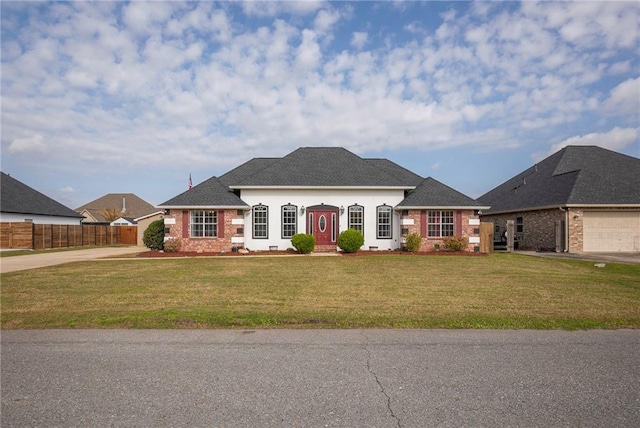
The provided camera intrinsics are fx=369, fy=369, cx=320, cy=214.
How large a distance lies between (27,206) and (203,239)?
68.8 feet

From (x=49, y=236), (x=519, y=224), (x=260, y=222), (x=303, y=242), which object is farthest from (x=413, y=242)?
(x=49, y=236)

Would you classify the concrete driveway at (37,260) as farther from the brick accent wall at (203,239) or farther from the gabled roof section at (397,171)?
the gabled roof section at (397,171)

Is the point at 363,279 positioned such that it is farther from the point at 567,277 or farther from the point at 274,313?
the point at 567,277

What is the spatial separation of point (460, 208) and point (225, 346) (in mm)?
18471

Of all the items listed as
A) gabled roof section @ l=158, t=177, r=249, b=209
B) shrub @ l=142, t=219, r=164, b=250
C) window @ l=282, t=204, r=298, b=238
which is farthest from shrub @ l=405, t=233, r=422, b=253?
shrub @ l=142, t=219, r=164, b=250

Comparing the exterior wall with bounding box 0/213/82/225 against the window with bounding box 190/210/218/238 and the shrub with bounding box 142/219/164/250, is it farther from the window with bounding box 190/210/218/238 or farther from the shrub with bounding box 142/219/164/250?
the window with bounding box 190/210/218/238

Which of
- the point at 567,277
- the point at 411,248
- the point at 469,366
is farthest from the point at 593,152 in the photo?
the point at 469,366

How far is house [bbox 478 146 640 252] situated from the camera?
71.7 ft

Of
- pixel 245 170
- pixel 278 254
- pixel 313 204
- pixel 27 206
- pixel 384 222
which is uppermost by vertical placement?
pixel 245 170

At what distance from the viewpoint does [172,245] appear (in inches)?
833

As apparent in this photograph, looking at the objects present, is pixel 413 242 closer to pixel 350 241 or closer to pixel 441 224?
pixel 441 224

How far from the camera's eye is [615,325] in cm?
677

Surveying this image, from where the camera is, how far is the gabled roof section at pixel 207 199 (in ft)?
69.7

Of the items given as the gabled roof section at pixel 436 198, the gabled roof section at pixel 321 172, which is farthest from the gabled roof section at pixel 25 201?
the gabled roof section at pixel 436 198
